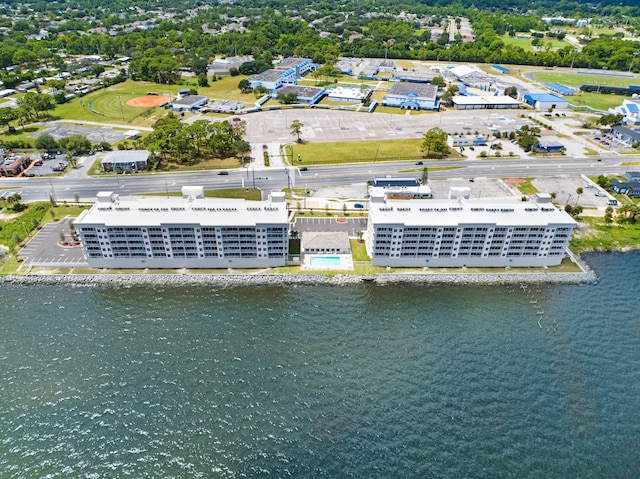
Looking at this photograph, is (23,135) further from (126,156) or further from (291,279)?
(291,279)

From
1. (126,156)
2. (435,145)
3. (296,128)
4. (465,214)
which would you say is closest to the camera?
(465,214)

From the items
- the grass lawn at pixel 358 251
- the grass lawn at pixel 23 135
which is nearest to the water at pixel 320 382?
the grass lawn at pixel 358 251

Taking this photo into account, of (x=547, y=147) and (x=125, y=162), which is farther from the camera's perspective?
(x=547, y=147)

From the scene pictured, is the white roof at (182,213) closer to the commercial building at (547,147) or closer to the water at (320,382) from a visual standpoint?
the water at (320,382)

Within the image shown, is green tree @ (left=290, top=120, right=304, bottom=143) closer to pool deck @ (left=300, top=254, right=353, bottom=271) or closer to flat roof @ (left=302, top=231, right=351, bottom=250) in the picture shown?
flat roof @ (left=302, top=231, right=351, bottom=250)

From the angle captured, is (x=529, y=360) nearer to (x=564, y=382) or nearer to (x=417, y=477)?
(x=564, y=382)

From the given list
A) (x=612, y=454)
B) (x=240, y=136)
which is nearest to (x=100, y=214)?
(x=240, y=136)

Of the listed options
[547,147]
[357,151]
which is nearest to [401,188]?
[357,151]
